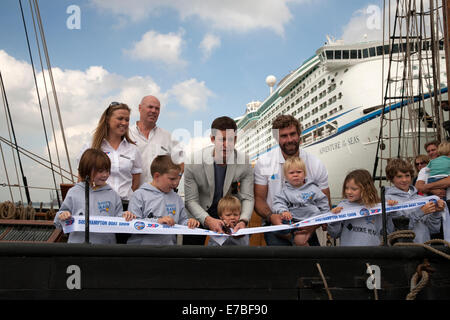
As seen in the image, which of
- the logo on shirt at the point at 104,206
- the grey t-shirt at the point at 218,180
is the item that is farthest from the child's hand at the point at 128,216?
the grey t-shirt at the point at 218,180

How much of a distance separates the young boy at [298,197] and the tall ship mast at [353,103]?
44.4 feet

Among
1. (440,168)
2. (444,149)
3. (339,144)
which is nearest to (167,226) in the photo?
(440,168)

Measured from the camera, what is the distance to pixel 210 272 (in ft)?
8.82

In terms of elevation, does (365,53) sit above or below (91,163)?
above

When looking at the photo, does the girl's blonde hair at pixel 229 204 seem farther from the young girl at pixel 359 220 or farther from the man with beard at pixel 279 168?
the young girl at pixel 359 220

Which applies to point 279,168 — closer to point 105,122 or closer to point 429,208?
point 429,208

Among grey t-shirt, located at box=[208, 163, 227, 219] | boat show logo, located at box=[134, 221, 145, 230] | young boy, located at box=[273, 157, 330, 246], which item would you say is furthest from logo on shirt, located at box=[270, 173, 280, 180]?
boat show logo, located at box=[134, 221, 145, 230]

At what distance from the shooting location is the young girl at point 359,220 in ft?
10.7

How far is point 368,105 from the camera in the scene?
2533 centimetres

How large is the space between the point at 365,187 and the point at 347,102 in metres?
25.1

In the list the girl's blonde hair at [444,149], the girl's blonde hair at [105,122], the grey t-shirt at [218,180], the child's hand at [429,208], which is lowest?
the child's hand at [429,208]

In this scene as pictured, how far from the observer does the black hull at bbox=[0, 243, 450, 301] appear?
260cm
